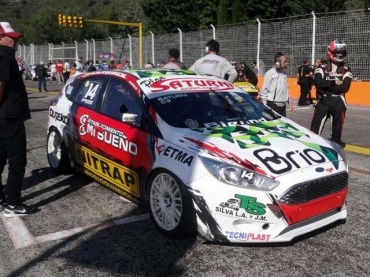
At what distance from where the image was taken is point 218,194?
150 inches

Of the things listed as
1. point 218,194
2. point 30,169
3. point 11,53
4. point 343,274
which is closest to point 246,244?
point 218,194

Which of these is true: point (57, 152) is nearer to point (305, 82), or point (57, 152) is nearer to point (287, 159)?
point (287, 159)

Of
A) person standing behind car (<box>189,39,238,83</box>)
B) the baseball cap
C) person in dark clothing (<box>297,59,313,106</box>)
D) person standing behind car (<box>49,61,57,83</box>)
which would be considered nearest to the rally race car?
the baseball cap

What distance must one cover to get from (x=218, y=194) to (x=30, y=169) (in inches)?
162

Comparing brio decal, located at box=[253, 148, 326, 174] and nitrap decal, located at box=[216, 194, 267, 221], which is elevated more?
brio decal, located at box=[253, 148, 326, 174]

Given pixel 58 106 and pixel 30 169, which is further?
pixel 30 169

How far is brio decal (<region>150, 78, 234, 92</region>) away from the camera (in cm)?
510

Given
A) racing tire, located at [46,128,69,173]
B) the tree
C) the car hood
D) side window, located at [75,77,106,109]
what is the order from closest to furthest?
the car hood
side window, located at [75,77,106,109]
racing tire, located at [46,128,69,173]
the tree

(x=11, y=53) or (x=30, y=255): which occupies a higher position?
(x=11, y=53)

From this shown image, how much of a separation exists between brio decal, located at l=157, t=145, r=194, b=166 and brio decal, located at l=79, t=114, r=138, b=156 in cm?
42

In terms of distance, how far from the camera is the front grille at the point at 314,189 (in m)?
3.78

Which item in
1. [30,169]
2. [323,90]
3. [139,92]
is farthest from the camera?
[323,90]

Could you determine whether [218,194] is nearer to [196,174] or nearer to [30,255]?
[196,174]

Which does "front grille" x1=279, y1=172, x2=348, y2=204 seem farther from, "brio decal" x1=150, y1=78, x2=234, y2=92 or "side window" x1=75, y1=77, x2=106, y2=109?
"side window" x1=75, y1=77, x2=106, y2=109
